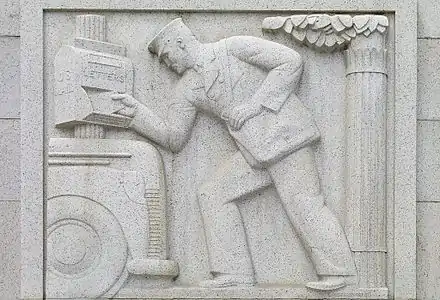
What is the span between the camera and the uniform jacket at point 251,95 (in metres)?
5.86

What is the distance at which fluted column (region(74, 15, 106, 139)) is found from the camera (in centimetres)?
589

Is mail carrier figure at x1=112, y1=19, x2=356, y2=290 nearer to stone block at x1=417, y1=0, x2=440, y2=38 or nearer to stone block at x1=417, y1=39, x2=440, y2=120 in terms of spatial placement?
stone block at x1=417, y1=39, x2=440, y2=120

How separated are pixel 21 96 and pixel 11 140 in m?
0.28

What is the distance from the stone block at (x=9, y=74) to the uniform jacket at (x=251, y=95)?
97cm

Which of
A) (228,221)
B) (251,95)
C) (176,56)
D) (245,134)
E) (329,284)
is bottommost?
(329,284)

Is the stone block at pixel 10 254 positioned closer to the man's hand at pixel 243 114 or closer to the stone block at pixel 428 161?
the man's hand at pixel 243 114

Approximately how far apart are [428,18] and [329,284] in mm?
1782

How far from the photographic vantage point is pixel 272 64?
5.86 m

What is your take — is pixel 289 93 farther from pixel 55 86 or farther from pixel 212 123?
pixel 55 86

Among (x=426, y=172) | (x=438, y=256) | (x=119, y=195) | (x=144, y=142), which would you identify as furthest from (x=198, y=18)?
(x=438, y=256)

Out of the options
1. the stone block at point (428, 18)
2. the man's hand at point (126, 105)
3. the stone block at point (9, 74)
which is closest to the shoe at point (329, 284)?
the man's hand at point (126, 105)

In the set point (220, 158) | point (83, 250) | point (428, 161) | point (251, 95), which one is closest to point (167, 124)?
point (220, 158)

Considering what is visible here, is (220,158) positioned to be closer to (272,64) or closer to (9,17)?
(272,64)

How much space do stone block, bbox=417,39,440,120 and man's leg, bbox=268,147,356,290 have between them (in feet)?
2.66
